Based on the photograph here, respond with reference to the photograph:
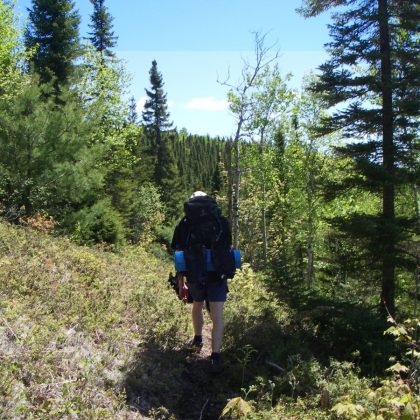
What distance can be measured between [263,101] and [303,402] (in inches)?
853

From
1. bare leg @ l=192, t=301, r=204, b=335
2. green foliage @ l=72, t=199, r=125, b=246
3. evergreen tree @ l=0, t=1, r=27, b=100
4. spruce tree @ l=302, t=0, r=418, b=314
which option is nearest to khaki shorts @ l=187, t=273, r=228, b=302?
bare leg @ l=192, t=301, r=204, b=335

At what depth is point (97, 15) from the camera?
30.2m

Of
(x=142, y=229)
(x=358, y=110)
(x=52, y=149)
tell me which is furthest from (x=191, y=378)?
(x=142, y=229)

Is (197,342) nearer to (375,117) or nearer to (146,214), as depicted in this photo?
(375,117)

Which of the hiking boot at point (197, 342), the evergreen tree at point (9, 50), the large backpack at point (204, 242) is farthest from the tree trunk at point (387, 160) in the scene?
the evergreen tree at point (9, 50)

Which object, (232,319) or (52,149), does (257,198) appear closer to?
(52,149)

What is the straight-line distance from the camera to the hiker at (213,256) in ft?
17.3

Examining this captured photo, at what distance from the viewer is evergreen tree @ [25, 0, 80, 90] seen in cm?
2098

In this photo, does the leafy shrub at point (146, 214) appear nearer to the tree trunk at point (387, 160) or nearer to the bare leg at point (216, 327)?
the tree trunk at point (387, 160)

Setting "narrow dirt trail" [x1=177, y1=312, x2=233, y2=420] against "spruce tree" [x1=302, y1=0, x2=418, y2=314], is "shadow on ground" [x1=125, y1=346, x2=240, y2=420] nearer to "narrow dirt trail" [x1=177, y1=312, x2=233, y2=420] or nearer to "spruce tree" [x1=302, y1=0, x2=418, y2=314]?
"narrow dirt trail" [x1=177, y1=312, x2=233, y2=420]

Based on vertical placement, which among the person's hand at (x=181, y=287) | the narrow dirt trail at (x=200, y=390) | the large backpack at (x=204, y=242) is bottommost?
the narrow dirt trail at (x=200, y=390)

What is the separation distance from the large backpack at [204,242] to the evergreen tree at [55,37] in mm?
18154

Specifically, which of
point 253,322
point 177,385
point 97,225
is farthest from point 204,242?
point 97,225

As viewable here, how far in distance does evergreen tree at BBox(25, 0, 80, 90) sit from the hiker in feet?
59.6
